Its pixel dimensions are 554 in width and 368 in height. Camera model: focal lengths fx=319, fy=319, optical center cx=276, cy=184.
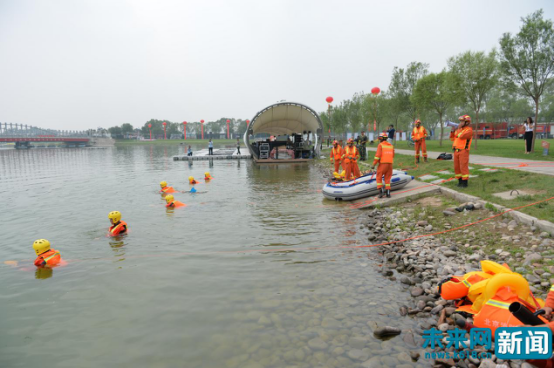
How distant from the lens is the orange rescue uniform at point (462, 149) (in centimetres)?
818

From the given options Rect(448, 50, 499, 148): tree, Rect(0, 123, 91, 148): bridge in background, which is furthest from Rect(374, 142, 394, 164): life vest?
Rect(0, 123, 91, 148): bridge in background

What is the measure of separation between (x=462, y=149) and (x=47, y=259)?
9.91 meters

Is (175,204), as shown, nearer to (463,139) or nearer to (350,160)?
(350,160)

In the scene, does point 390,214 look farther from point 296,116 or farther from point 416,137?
point 296,116

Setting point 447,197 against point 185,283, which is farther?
point 447,197

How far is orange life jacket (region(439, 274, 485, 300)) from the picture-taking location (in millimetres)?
3773

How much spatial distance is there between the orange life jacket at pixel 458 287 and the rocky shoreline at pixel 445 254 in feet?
0.96

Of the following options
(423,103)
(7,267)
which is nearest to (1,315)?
(7,267)

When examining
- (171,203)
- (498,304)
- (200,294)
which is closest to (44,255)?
(200,294)

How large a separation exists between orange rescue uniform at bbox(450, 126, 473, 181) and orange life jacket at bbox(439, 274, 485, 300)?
215 inches

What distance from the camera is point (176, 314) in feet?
15.1

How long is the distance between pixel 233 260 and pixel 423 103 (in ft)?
78.5

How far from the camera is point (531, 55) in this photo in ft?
47.2

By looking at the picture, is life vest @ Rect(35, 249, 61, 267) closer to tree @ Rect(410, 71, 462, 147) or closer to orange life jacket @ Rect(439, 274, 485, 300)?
Result: orange life jacket @ Rect(439, 274, 485, 300)
